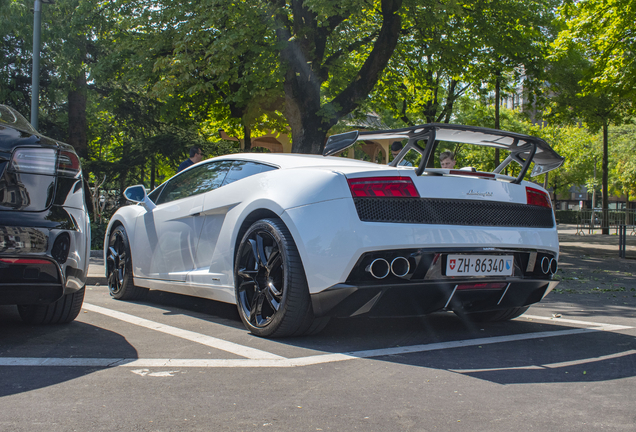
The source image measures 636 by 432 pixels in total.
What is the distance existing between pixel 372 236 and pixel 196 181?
2.26 m

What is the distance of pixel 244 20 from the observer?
13.7 metres

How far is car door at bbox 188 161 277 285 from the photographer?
453 centimetres

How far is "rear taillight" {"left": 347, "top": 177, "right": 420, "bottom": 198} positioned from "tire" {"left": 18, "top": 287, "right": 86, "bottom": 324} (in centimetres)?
214

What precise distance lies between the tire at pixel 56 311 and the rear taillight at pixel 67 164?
896 millimetres

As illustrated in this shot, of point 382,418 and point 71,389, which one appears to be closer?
point 382,418

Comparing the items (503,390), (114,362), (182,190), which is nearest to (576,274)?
(182,190)

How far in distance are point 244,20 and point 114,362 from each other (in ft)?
37.7

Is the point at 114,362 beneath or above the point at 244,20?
beneath

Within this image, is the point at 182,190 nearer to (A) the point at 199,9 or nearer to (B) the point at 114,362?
(B) the point at 114,362

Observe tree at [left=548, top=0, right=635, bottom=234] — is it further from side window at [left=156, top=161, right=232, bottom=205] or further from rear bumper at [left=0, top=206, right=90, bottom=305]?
rear bumper at [left=0, top=206, right=90, bottom=305]

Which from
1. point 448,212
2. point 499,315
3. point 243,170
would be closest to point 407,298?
point 448,212

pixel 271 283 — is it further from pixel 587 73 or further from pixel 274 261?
pixel 587 73

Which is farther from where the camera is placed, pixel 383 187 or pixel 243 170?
pixel 243 170

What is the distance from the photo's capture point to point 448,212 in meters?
3.88
